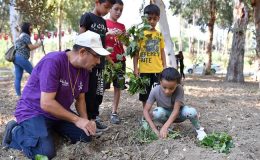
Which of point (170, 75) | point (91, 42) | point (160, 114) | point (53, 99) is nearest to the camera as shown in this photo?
point (91, 42)

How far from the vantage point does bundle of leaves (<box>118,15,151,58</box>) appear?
4.42 m

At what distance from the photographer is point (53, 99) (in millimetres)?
3111

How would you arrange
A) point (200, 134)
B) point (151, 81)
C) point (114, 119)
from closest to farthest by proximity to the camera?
1. point (200, 134)
2. point (114, 119)
3. point (151, 81)

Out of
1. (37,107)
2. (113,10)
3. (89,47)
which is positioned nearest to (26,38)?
(113,10)

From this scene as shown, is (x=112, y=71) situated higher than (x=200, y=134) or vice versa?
(x=112, y=71)

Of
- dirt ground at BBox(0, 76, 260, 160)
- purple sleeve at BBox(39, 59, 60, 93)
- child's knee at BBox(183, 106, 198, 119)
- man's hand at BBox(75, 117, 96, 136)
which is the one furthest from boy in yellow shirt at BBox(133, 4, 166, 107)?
purple sleeve at BBox(39, 59, 60, 93)

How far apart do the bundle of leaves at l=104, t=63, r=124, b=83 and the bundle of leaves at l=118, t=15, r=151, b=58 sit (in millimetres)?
220

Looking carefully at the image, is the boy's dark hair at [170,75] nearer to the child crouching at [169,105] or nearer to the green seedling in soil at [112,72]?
the child crouching at [169,105]

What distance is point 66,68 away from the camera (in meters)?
3.23

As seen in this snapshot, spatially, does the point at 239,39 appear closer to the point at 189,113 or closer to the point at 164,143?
the point at 189,113

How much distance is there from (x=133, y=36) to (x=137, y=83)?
58 cm

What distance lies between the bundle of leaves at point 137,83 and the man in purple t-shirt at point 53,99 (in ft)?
3.09

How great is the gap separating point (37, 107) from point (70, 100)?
307 mm

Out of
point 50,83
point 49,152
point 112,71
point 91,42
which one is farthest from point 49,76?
point 112,71
